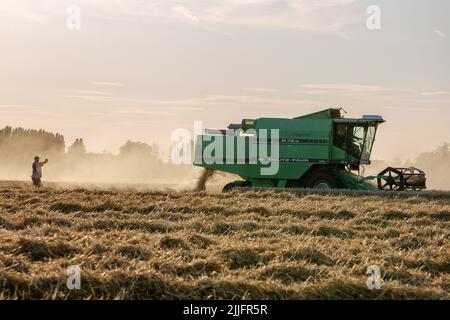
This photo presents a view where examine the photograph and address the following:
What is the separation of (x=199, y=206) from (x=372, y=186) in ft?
34.0

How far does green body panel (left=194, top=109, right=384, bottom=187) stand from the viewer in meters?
24.6


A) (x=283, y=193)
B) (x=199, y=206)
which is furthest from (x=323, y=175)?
(x=199, y=206)

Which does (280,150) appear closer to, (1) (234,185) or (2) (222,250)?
(1) (234,185)

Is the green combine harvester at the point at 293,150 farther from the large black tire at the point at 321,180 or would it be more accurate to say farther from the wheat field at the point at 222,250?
the wheat field at the point at 222,250

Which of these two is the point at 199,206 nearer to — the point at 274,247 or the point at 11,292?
the point at 274,247

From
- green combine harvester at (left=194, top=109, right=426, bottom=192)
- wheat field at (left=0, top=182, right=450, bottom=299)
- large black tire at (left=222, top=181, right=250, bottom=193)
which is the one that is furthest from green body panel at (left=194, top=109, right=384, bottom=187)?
wheat field at (left=0, top=182, right=450, bottom=299)

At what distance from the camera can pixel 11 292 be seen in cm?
659

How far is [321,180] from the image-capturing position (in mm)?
24312

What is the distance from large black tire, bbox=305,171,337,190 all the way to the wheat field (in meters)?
7.78

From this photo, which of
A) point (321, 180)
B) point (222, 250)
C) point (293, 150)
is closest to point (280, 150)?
point (293, 150)

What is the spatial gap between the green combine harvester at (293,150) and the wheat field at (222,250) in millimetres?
8375

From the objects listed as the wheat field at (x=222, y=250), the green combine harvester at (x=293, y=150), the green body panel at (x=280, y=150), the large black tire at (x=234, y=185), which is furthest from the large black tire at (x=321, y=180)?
the wheat field at (x=222, y=250)

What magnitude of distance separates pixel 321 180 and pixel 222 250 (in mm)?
15802

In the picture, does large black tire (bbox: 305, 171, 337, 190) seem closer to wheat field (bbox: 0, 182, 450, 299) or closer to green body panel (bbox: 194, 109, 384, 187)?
green body panel (bbox: 194, 109, 384, 187)
